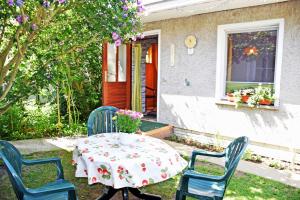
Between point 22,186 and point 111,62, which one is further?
point 111,62

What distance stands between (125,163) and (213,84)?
403cm

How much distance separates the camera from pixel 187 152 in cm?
571

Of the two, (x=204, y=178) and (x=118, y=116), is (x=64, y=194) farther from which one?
(x=204, y=178)

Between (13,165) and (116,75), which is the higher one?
(116,75)

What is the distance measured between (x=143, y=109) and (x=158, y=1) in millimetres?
3762

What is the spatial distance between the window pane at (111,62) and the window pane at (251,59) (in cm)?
347

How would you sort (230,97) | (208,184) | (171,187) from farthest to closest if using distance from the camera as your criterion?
(230,97)
(171,187)
(208,184)

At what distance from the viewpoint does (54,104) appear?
8039 millimetres

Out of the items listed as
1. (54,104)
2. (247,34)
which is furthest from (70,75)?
(247,34)

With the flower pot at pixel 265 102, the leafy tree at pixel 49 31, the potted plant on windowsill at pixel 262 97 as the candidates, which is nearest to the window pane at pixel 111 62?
the leafy tree at pixel 49 31

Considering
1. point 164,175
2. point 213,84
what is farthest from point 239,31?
point 164,175

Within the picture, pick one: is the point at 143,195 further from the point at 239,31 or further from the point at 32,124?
the point at 32,124

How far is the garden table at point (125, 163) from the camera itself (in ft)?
8.36

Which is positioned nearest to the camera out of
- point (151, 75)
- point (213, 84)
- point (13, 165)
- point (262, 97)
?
point (13, 165)
